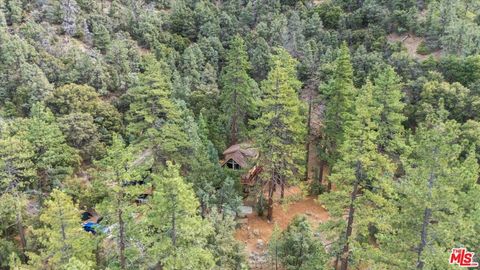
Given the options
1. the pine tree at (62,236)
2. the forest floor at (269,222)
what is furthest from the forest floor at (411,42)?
the pine tree at (62,236)

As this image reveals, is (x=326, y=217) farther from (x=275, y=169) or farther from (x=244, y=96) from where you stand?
(x=244, y=96)

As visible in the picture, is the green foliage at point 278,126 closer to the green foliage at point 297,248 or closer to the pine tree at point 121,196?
the green foliage at point 297,248

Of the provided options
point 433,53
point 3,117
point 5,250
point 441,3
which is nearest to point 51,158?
point 5,250

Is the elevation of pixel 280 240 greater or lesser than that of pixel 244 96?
lesser

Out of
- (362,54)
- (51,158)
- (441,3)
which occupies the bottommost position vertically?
(51,158)

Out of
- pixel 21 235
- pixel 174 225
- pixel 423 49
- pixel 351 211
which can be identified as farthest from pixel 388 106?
pixel 21 235

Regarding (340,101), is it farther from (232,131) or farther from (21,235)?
(21,235)
